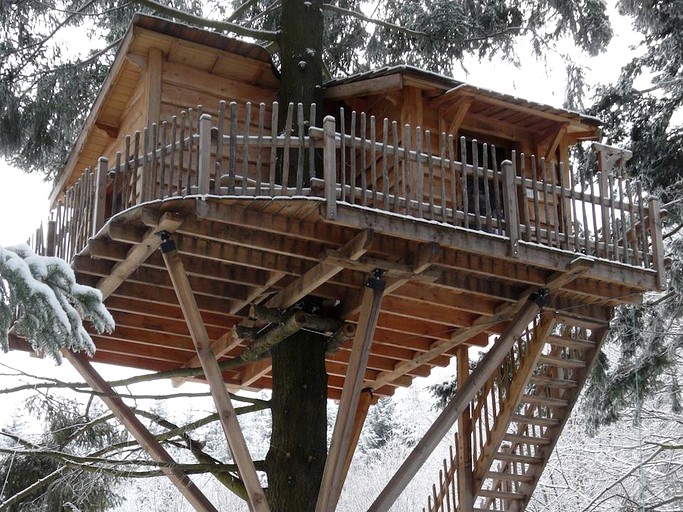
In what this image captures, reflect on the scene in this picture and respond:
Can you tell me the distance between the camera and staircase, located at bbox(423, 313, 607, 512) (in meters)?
11.6

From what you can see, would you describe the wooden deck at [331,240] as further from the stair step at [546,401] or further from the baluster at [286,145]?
the stair step at [546,401]

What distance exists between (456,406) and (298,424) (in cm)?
164

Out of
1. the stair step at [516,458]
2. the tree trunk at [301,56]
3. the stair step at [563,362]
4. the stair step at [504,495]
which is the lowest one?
the stair step at [504,495]

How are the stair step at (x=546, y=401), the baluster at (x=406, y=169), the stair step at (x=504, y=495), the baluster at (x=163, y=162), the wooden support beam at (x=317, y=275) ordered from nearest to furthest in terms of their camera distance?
the baluster at (x=163, y=162), the wooden support beam at (x=317, y=275), the baluster at (x=406, y=169), the stair step at (x=546, y=401), the stair step at (x=504, y=495)

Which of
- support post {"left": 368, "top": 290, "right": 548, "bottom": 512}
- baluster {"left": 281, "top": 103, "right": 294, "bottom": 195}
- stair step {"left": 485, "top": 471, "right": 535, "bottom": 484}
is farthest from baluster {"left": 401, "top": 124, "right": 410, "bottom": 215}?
stair step {"left": 485, "top": 471, "right": 535, "bottom": 484}

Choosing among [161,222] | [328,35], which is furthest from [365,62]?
[161,222]

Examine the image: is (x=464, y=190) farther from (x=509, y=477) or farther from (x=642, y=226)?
(x=509, y=477)

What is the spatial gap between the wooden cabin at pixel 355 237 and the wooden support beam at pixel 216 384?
3cm

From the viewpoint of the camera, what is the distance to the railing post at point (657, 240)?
10.8m

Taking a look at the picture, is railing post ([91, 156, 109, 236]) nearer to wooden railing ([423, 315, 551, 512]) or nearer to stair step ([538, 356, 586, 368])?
wooden railing ([423, 315, 551, 512])

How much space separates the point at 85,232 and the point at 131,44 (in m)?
2.45

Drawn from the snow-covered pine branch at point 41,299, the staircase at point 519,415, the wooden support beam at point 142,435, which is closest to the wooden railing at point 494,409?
the staircase at point 519,415

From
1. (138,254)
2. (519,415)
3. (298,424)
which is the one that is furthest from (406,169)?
(519,415)

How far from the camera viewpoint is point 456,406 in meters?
10.6
